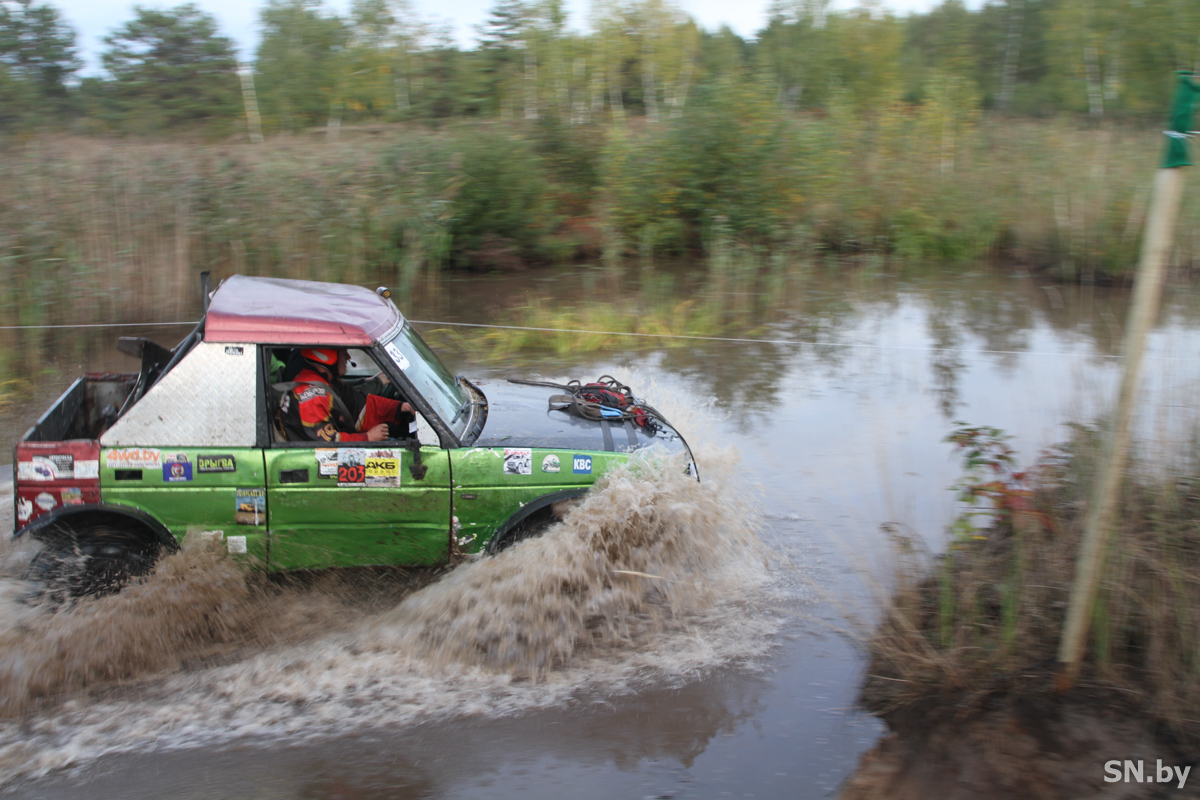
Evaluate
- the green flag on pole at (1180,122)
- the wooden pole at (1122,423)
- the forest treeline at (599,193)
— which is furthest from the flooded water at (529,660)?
the forest treeline at (599,193)

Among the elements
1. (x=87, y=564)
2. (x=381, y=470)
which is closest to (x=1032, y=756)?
(x=381, y=470)

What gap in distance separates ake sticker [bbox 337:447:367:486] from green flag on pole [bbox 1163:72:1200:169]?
3.74m

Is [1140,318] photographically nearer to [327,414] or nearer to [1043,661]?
[1043,661]

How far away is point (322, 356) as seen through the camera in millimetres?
4938

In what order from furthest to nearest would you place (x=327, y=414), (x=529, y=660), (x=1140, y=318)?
(x=327, y=414)
(x=529, y=660)
(x=1140, y=318)

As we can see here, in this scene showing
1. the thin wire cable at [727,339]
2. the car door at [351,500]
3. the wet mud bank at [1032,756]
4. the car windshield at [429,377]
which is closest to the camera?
the wet mud bank at [1032,756]

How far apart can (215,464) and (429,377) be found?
1209mm

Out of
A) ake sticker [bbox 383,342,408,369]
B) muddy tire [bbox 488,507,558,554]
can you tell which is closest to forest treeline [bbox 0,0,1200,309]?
muddy tire [bbox 488,507,558,554]

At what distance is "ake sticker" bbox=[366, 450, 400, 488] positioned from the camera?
14.8ft

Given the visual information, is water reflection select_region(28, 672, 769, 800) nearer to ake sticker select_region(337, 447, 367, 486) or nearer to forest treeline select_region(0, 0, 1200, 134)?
ake sticker select_region(337, 447, 367, 486)

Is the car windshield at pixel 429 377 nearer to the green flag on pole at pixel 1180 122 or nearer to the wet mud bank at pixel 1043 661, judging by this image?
the wet mud bank at pixel 1043 661

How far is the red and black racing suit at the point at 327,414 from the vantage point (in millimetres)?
4738

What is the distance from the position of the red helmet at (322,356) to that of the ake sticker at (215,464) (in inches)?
31.1

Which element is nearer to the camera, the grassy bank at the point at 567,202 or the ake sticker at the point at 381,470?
the ake sticker at the point at 381,470
